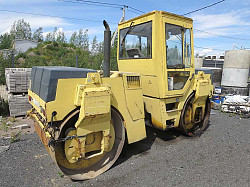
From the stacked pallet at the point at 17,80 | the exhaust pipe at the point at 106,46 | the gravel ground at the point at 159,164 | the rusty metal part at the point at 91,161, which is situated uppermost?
the exhaust pipe at the point at 106,46

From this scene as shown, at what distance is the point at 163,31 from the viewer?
3.58 m

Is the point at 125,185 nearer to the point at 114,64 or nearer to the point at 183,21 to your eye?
the point at 183,21

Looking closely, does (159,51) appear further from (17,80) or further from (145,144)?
(17,80)

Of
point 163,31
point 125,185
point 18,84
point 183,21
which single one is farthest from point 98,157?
point 18,84

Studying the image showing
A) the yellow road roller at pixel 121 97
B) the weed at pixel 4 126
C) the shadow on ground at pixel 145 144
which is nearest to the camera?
the yellow road roller at pixel 121 97

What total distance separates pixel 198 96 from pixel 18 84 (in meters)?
4.97

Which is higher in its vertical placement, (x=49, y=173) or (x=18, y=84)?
(x=18, y=84)

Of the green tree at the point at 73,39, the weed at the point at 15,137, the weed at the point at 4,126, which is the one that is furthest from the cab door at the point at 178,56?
the green tree at the point at 73,39

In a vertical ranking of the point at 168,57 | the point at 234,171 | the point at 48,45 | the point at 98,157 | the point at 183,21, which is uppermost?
the point at 48,45

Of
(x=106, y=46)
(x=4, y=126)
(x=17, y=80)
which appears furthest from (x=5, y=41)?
(x=106, y=46)

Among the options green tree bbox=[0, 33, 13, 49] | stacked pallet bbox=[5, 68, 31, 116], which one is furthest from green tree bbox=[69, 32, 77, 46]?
stacked pallet bbox=[5, 68, 31, 116]

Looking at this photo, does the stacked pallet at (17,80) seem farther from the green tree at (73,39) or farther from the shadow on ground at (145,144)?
the green tree at (73,39)

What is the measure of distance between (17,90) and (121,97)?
13.2ft

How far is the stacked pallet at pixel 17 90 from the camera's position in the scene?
552cm
